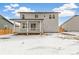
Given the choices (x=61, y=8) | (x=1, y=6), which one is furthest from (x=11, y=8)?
(x=61, y=8)

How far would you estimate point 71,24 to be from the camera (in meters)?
30.8

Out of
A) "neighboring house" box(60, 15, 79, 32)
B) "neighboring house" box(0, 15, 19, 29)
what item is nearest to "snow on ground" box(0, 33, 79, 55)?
"neighboring house" box(60, 15, 79, 32)

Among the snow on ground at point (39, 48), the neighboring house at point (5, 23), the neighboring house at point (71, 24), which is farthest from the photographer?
the neighboring house at point (5, 23)

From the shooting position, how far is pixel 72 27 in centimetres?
2997

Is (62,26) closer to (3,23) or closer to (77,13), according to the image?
(77,13)

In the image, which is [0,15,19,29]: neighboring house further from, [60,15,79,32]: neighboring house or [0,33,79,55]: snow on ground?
[0,33,79,55]: snow on ground

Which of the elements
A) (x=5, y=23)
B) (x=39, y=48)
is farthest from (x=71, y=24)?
(x=39, y=48)

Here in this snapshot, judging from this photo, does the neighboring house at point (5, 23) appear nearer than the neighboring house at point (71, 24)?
No

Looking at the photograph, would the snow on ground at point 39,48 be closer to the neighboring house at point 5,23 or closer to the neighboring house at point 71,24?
the neighboring house at point 71,24

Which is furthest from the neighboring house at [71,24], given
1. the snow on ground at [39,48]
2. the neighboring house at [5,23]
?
the snow on ground at [39,48]

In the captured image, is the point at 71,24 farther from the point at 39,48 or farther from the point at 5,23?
the point at 39,48

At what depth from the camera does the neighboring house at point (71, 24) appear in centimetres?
2991

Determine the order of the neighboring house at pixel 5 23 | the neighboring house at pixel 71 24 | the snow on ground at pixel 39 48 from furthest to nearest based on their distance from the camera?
the neighboring house at pixel 5 23 → the neighboring house at pixel 71 24 → the snow on ground at pixel 39 48

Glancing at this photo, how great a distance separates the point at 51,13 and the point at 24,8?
3712 mm
